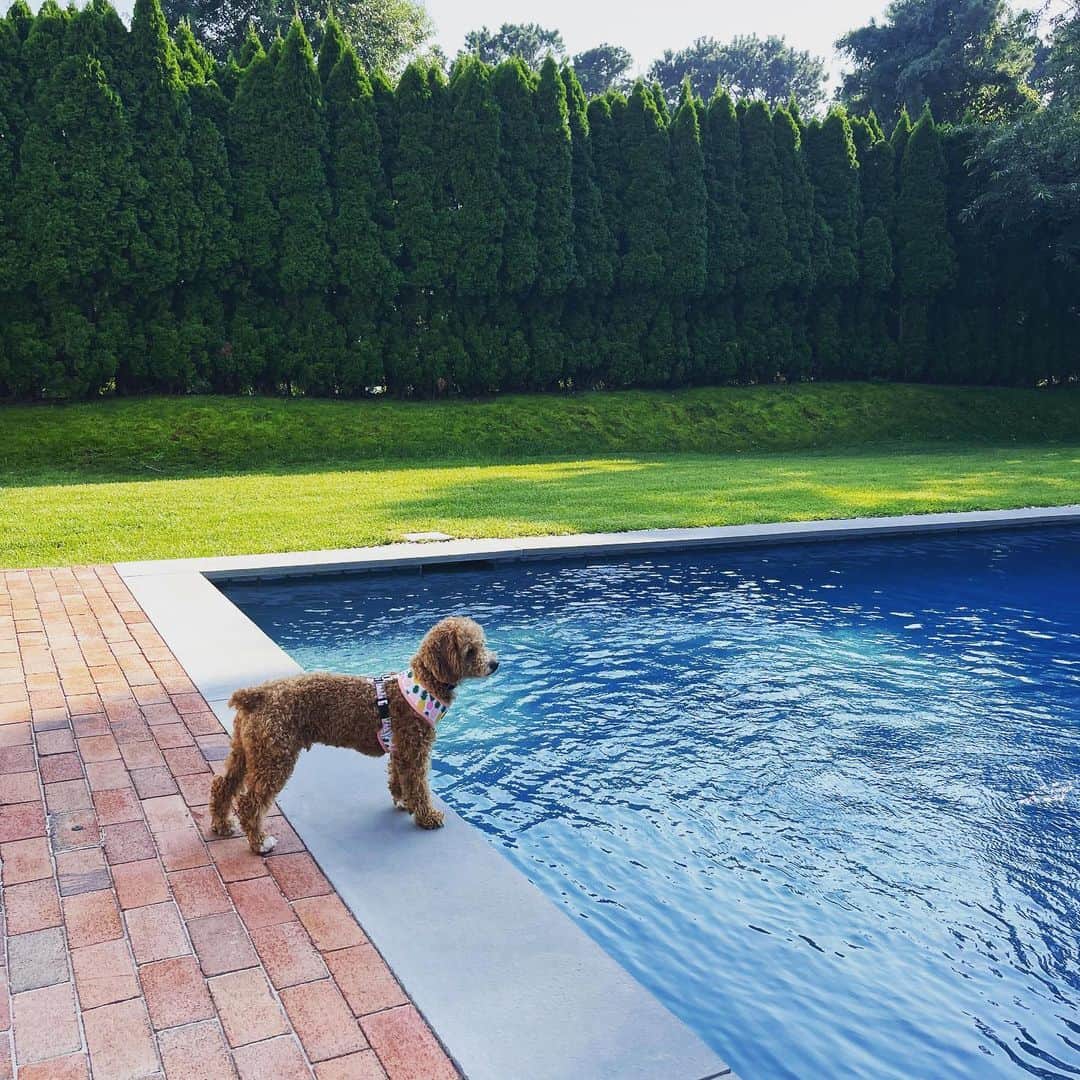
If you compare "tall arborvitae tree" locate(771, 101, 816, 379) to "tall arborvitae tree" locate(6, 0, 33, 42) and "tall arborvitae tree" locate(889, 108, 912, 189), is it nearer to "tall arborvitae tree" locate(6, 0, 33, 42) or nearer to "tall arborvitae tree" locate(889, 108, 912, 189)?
"tall arborvitae tree" locate(889, 108, 912, 189)

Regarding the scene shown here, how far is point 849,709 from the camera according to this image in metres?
6.01

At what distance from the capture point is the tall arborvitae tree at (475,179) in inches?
832

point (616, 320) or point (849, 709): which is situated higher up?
point (616, 320)

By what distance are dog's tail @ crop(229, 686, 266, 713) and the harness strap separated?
43 centimetres

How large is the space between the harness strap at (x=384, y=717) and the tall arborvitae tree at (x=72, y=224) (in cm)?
1701

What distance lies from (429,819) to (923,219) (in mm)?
24847

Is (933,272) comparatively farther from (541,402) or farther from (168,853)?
(168,853)

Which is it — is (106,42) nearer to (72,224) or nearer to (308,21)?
(72,224)

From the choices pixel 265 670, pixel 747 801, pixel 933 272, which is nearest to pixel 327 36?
pixel 933 272

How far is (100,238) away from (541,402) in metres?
9.12

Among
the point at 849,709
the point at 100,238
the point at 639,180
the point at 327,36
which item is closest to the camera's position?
the point at 849,709

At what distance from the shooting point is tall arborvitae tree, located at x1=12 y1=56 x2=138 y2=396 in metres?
18.0

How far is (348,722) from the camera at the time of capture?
3.74 metres

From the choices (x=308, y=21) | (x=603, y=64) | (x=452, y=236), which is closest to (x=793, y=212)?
(x=452, y=236)
